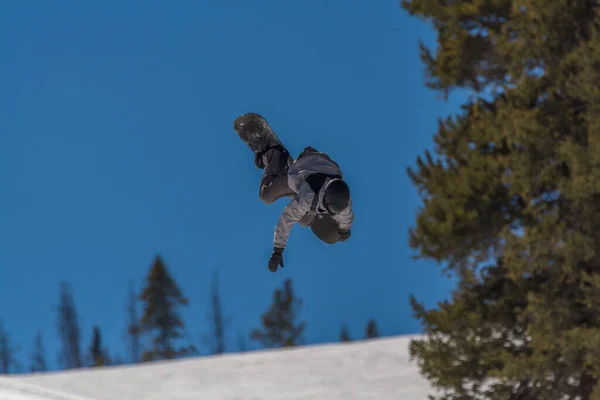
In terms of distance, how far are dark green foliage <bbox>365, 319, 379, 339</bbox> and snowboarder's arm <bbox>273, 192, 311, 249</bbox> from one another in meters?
A: 41.1

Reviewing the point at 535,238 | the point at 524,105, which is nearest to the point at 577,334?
the point at 535,238

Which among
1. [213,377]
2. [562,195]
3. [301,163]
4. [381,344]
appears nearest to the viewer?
[301,163]

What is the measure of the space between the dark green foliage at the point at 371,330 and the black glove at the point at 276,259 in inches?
1618

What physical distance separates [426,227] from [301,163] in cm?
859

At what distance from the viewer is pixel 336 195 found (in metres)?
2.53

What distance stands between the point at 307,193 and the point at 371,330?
42.5 m

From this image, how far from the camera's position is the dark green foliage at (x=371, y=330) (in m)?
43.3

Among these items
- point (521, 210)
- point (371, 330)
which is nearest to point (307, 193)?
point (521, 210)

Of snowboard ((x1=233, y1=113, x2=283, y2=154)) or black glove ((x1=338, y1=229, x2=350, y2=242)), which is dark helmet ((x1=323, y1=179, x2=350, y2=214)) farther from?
snowboard ((x1=233, y1=113, x2=283, y2=154))

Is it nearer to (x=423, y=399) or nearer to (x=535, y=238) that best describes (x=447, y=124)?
(x=535, y=238)

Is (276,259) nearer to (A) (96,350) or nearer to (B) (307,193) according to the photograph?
(B) (307,193)

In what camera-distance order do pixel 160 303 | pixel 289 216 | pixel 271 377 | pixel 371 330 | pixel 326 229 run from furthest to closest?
pixel 371 330 < pixel 160 303 < pixel 271 377 < pixel 326 229 < pixel 289 216

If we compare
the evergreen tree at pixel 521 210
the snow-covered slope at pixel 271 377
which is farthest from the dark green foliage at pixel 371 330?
the evergreen tree at pixel 521 210

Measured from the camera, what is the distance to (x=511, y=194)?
1055 cm
